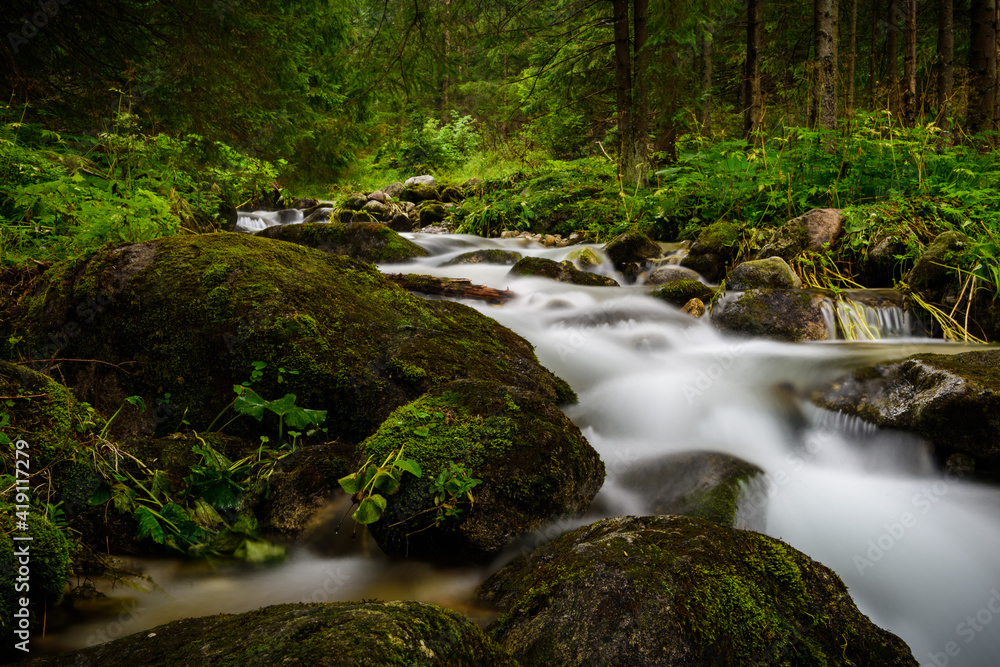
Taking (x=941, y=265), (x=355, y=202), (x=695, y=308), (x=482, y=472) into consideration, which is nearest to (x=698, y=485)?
(x=482, y=472)

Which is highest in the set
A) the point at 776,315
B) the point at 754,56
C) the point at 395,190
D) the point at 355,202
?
the point at 754,56

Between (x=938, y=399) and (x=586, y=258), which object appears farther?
(x=586, y=258)

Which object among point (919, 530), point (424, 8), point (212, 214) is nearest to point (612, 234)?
point (424, 8)

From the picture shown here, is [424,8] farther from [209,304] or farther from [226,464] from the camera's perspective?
[226,464]

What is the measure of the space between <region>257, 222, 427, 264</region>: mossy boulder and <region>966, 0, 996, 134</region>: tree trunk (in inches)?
394

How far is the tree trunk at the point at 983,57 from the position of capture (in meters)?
9.48

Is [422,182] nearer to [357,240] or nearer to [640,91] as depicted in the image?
[640,91]

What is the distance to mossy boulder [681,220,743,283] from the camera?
24.6 ft

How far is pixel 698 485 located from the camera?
10.6ft

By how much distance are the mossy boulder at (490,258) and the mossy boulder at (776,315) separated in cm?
382

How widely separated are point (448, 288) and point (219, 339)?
315cm

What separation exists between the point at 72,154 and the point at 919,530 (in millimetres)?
6872

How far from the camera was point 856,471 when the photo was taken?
3658 millimetres

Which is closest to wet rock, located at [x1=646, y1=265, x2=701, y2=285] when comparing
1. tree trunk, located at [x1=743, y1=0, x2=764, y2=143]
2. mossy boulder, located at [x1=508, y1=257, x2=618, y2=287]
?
mossy boulder, located at [x1=508, y1=257, x2=618, y2=287]
